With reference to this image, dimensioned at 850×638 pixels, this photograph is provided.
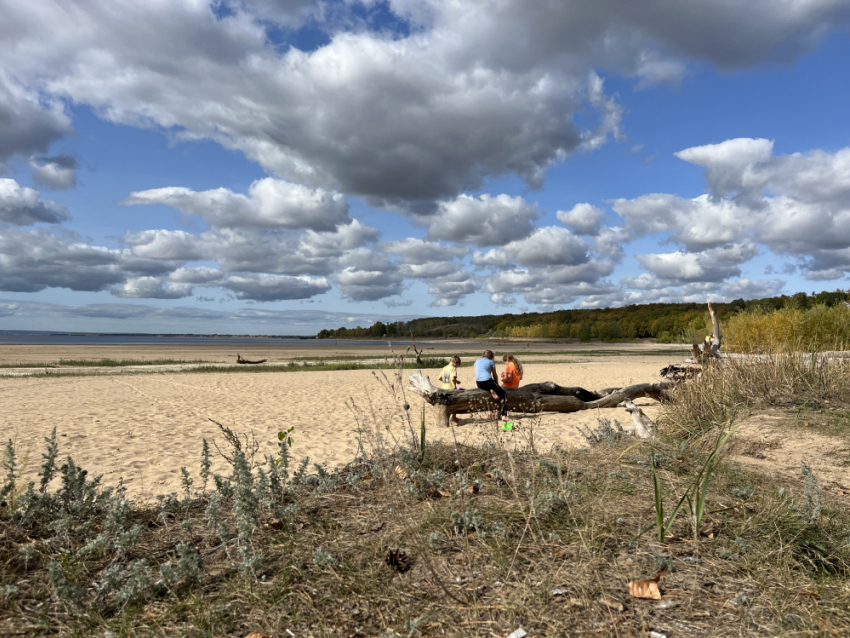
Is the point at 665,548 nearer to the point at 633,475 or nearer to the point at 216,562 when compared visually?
the point at 633,475

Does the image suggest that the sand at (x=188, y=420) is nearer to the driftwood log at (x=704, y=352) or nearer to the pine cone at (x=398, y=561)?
the pine cone at (x=398, y=561)

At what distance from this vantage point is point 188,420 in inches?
450

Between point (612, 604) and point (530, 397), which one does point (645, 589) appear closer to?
point (612, 604)

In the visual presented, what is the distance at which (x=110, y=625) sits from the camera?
241 centimetres

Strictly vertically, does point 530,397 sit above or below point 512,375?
below

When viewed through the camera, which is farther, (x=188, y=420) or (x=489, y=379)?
(x=188, y=420)

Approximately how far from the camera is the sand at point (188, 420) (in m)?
7.22

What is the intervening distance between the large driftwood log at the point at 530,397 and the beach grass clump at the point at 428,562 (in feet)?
18.6

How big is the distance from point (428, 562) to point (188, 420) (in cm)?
1051

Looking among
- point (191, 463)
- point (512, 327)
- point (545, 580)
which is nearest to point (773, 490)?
point (545, 580)

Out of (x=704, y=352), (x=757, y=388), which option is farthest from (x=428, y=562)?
(x=704, y=352)

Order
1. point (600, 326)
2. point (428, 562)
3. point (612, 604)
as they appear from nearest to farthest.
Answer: point (612, 604) < point (428, 562) < point (600, 326)

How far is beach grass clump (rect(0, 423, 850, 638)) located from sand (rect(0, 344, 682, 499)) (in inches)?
26.0

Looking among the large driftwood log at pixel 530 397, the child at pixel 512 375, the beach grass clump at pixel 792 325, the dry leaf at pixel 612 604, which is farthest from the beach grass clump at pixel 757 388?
the beach grass clump at pixel 792 325
